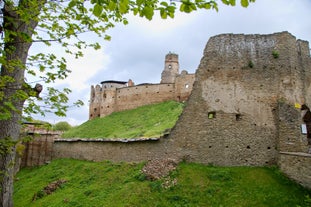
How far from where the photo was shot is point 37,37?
678cm

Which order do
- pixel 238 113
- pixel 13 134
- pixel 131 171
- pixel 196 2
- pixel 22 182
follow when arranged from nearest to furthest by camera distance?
pixel 196 2, pixel 13 134, pixel 238 113, pixel 131 171, pixel 22 182

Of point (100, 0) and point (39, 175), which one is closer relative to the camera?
point (100, 0)

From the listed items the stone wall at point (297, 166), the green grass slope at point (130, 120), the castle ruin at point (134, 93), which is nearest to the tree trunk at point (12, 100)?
the stone wall at point (297, 166)

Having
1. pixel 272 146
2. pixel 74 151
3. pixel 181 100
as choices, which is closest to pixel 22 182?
pixel 74 151

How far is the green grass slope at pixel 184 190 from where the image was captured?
9.47 metres

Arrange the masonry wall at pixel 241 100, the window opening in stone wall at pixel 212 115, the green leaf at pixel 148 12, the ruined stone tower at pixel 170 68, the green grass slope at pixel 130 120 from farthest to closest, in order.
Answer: the ruined stone tower at pixel 170 68, the green grass slope at pixel 130 120, the window opening in stone wall at pixel 212 115, the masonry wall at pixel 241 100, the green leaf at pixel 148 12

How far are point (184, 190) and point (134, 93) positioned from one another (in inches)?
1069

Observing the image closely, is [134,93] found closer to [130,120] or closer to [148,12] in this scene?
[130,120]

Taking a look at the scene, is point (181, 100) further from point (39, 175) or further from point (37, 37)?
point (37, 37)

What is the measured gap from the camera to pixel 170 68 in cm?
4553

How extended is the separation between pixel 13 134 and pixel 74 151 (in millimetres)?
13483

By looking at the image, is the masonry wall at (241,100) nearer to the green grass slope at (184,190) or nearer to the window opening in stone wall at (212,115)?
the window opening in stone wall at (212,115)

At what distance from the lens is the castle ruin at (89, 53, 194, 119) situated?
112ft

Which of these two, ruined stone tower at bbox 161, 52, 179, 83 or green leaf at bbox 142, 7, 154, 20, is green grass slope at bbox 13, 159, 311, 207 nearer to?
green leaf at bbox 142, 7, 154, 20
